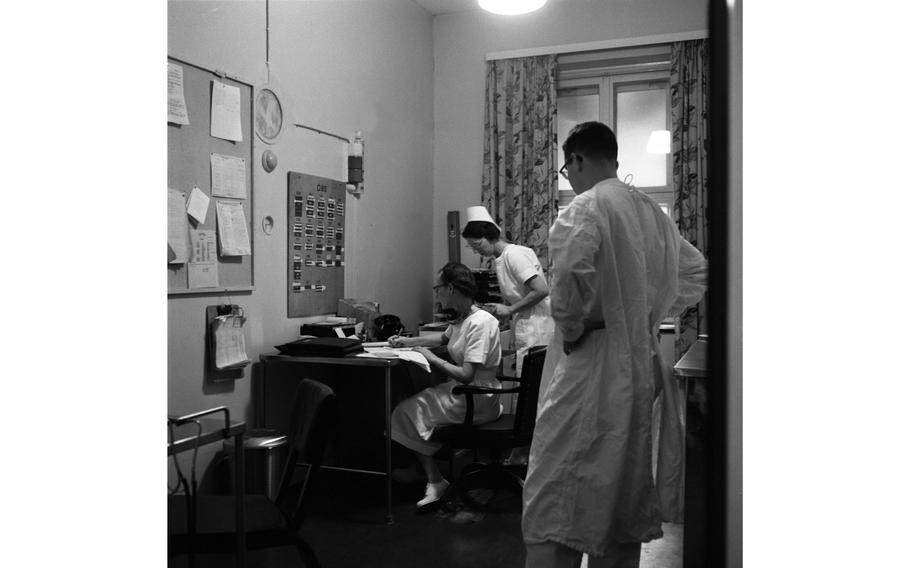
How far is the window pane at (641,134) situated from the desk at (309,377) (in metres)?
0.60

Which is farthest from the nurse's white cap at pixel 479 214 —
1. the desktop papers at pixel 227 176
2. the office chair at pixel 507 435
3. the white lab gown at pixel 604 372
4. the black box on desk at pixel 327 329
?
the desktop papers at pixel 227 176

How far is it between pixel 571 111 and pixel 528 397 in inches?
20.6

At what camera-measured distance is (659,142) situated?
43.6 inches

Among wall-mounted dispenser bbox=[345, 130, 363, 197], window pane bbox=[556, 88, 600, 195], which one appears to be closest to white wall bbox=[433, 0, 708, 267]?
window pane bbox=[556, 88, 600, 195]

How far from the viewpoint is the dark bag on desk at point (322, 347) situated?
4.66ft

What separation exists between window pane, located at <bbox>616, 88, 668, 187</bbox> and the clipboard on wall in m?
0.80

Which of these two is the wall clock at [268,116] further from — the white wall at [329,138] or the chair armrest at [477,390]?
the chair armrest at [477,390]

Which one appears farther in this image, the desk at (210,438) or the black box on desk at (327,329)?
the black box on desk at (327,329)

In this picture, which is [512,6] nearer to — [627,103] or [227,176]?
[627,103]

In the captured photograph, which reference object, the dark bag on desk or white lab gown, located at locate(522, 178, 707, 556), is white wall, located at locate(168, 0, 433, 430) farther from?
white lab gown, located at locate(522, 178, 707, 556)
